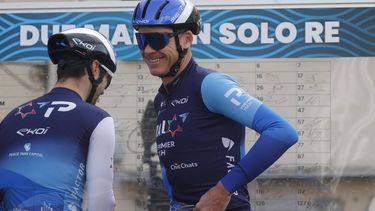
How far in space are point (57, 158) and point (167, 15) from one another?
0.77 m

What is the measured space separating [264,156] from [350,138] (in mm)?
1454

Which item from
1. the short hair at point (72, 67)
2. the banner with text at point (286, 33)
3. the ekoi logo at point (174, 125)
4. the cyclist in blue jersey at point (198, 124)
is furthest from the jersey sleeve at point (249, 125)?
the banner with text at point (286, 33)

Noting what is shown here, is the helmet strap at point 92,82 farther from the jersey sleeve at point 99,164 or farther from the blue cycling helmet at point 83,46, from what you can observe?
the jersey sleeve at point 99,164

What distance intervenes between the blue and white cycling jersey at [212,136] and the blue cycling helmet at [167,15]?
7.3 inches

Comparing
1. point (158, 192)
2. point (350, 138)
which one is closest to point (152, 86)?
point (158, 192)

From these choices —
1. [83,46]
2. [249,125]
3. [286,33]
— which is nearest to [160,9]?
[83,46]

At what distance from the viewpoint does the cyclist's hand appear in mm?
2570

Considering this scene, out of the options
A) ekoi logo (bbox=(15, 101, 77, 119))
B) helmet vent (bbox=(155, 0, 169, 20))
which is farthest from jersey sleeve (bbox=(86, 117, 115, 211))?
helmet vent (bbox=(155, 0, 169, 20))

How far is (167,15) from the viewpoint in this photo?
9.38 feet

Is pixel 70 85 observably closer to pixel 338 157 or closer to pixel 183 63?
pixel 183 63

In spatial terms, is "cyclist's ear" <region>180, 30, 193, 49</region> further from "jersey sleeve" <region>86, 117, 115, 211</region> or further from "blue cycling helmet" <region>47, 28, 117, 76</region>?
"jersey sleeve" <region>86, 117, 115, 211</region>

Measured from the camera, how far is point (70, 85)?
2.70m

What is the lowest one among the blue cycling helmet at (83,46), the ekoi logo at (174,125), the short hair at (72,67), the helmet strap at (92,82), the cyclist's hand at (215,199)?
the cyclist's hand at (215,199)

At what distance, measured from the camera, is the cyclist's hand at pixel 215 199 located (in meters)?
2.57
